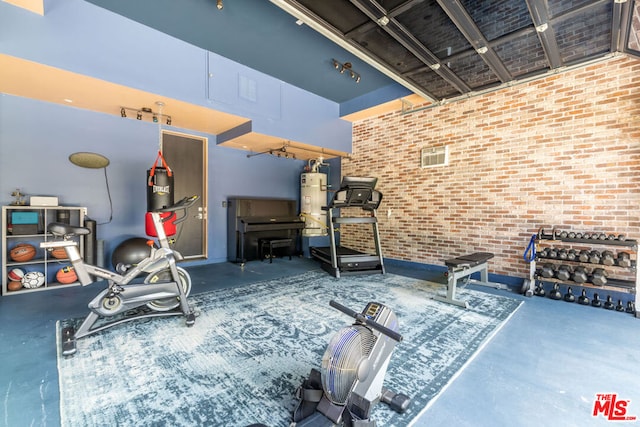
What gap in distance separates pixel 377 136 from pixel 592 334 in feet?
16.9

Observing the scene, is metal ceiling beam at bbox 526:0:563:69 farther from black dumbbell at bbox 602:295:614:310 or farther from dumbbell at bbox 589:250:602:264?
black dumbbell at bbox 602:295:614:310

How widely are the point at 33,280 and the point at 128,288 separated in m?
2.55

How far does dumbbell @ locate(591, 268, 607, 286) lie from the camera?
11.4 ft

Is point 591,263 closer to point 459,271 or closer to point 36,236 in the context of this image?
point 459,271

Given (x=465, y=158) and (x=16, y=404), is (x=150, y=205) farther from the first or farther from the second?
(x=465, y=158)

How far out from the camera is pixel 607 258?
11.4ft

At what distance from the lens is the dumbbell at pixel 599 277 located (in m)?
3.47

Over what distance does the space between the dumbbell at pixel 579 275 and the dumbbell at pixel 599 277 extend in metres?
0.08

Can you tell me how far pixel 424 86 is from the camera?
4.75 metres

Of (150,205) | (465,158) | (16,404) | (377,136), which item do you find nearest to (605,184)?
(465,158)

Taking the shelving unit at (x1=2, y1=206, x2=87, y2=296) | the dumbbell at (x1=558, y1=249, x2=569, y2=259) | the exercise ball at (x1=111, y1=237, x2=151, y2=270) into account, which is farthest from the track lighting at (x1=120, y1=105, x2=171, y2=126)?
the dumbbell at (x1=558, y1=249, x2=569, y2=259)

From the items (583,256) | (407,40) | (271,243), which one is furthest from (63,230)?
(583,256)

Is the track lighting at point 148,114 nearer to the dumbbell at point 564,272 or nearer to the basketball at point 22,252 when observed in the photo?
the basketball at point 22,252

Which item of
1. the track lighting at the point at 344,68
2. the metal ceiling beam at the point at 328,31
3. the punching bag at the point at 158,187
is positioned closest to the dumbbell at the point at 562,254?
the metal ceiling beam at the point at 328,31
